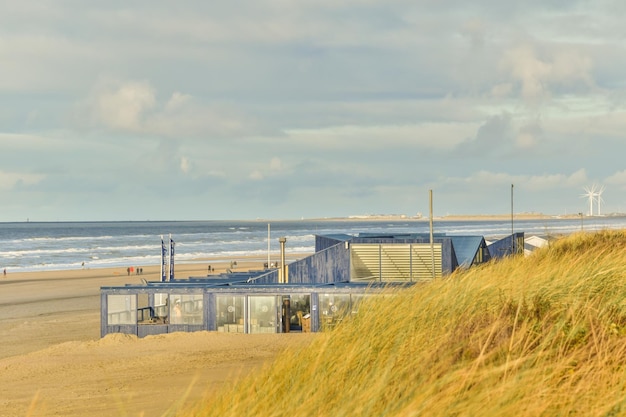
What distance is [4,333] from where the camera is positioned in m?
32.8

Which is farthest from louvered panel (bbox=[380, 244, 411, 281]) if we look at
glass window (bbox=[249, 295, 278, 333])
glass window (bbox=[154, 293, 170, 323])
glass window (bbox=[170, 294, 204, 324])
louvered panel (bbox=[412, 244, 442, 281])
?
glass window (bbox=[154, 293, 170, 323])

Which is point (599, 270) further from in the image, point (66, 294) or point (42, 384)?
point (66, 294)

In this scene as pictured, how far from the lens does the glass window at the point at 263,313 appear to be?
26.2m

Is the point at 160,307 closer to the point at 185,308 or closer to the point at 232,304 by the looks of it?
the point at 185,308

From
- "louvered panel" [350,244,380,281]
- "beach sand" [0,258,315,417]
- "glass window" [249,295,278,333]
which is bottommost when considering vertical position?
"beach sand" [0,258,315,417]

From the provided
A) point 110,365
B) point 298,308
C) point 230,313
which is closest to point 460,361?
point 110,365

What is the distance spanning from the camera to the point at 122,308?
2756cm

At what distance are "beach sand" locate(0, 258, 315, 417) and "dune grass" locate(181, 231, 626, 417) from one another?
738 millimetres

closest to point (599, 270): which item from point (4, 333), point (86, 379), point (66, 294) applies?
point (86, 379)

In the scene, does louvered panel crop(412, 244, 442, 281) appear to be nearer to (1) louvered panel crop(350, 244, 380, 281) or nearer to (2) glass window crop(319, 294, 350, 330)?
(1) louvered panel crop(350, 244, 380, 281)

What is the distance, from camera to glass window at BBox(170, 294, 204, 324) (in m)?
26.9

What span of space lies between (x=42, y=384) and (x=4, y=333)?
53.0 feet

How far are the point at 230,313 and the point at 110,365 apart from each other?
6490mm

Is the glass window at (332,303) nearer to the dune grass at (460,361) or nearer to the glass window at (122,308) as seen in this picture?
the glass window at (122,308)
